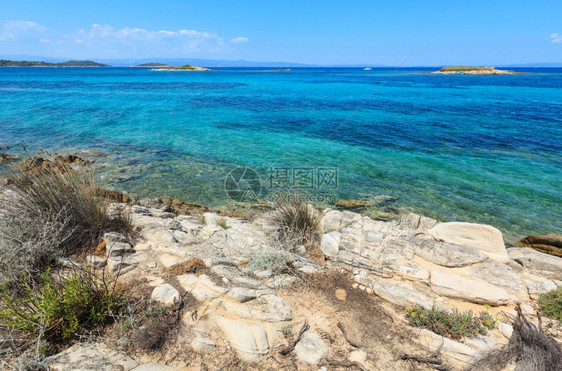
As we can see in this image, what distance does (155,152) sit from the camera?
1502cm

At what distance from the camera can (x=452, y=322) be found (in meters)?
3.57

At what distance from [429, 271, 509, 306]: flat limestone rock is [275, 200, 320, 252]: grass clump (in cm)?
219

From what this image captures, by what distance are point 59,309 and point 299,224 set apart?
4.03m

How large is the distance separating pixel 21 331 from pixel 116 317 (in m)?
0.87

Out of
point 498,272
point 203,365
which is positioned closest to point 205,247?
point 203,365

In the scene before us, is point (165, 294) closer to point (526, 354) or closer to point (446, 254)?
point (526, 354)

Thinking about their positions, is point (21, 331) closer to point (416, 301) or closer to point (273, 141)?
point (416, 301)

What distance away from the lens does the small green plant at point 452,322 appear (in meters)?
3.48

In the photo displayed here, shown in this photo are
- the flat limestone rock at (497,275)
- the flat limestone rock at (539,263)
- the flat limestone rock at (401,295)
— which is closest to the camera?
the flat limestone rock at (401,295)

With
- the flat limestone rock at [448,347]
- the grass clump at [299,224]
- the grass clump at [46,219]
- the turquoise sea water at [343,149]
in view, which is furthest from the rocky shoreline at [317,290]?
the turquoise sea water at [343,149]

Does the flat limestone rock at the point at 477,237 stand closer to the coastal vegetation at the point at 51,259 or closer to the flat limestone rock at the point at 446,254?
the flat limestone rock at the point at 446,254

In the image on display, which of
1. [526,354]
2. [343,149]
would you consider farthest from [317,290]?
[343,149]

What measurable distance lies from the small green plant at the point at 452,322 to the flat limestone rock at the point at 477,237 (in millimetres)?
2392

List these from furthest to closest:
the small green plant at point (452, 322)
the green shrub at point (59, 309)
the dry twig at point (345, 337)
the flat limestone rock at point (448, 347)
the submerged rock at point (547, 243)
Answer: the submerged rock at point (547, 243), the small green plant at point (452, 322), the dry twig at point (345, 337), the flat limestone rock at point (448, 347), the green shrub at point (59, 309)
